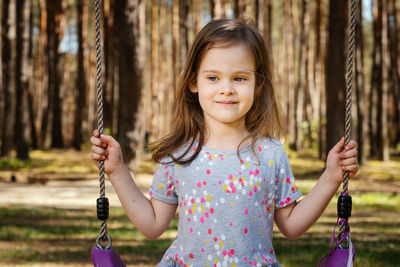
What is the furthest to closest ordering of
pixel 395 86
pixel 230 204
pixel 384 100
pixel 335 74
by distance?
pixel 395 86 < pixel 384 100 < pixel 335 74 < pixel 230 204

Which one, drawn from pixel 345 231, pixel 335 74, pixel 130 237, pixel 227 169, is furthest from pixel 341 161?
pixel 335 74

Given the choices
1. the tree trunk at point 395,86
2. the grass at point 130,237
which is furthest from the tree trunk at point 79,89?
the grass at point 130,237

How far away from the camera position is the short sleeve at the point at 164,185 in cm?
235

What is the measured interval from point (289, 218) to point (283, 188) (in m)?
0.14

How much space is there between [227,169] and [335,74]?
33.0 ft

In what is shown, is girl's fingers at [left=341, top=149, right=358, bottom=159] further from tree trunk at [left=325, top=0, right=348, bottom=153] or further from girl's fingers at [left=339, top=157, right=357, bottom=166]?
tree trunk at [left=325, top=0, right=348, bottom=153]

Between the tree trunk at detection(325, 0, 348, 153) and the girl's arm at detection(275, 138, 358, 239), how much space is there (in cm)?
919

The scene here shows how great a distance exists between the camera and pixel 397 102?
794 inches

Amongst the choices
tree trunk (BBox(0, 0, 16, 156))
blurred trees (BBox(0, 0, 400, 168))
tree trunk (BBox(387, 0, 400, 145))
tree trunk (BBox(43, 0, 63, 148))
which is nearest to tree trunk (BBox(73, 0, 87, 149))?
blurred trees (BBox(0, 0, 400, 168))

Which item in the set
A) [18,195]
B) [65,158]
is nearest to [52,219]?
[18,195]

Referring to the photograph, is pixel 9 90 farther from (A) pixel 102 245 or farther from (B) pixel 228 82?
(B) pixel 228 82

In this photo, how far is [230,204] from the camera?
7.11 feet

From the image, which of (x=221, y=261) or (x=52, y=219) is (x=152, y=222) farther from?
(x=52, y=219)

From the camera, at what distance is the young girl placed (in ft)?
7.11
